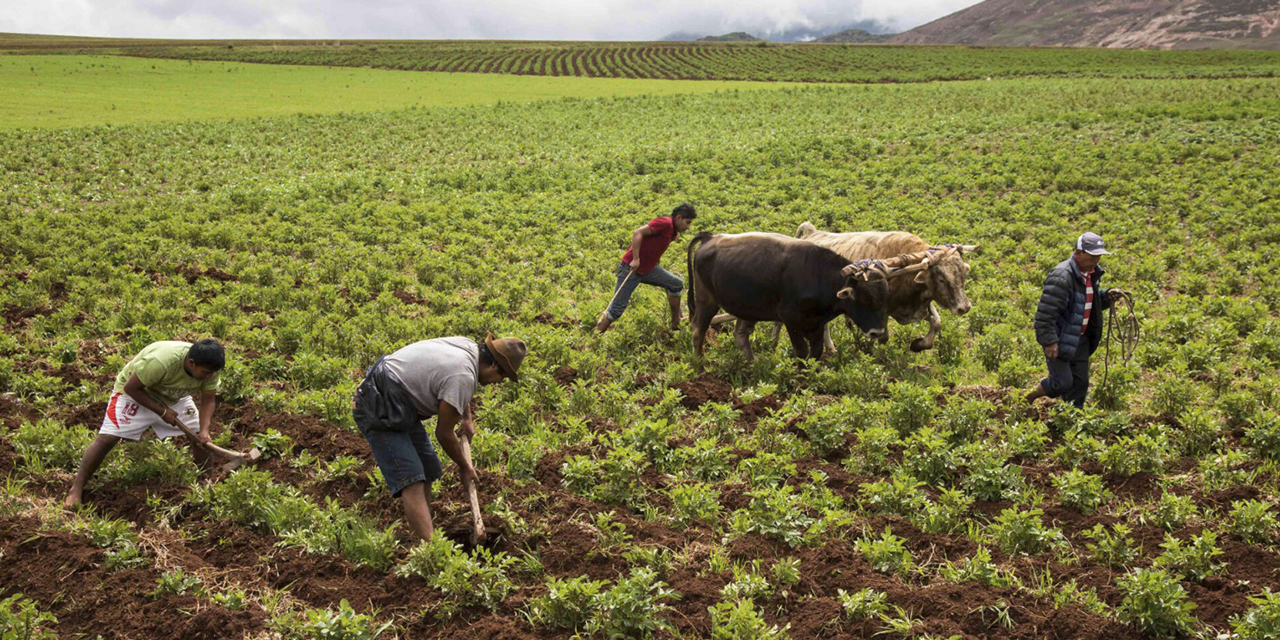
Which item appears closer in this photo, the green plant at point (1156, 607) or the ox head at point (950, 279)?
the green plant at point (1156, 607)

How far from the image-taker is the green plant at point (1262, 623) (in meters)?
4.63

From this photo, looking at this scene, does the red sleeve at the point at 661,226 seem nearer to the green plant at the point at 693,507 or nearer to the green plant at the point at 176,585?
the green plant at the point at 693,507

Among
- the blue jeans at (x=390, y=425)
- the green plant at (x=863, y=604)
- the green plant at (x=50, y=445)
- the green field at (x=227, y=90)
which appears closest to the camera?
the green plant at (x=863, y=604)

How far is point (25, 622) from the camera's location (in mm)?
4984

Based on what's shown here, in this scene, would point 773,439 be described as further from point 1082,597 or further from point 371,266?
point 371,266

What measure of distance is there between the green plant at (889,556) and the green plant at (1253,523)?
259cm

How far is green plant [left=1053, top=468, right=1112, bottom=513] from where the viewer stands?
6.48m

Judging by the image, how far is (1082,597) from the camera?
210 inches

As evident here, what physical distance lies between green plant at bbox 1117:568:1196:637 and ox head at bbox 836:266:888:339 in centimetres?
498

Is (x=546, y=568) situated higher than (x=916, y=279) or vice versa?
(x=916, y=279)

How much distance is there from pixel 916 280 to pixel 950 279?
0.40 metres

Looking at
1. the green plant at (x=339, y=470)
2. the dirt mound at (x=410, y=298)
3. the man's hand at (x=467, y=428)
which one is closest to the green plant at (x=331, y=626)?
the man's hand at (x=467, y=428)

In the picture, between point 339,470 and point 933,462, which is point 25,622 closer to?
point 339,470

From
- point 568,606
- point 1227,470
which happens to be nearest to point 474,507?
point 568,606
